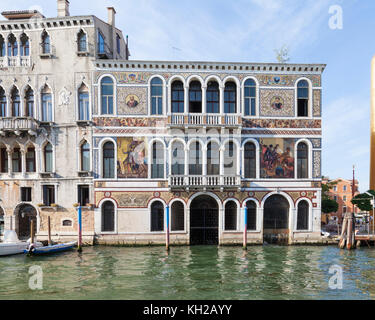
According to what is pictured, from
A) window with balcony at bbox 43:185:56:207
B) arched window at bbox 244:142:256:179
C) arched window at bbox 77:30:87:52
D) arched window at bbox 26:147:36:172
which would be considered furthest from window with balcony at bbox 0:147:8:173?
arched window at bbox 244:142:256:179

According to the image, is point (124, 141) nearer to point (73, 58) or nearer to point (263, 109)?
point (73, 58)

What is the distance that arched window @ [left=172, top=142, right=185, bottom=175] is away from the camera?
58.0 ft

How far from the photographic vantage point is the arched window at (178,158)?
1767 cm

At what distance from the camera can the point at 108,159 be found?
17766mm

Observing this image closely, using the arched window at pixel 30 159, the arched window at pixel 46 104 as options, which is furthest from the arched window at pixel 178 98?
the arched window at pixel 30 159

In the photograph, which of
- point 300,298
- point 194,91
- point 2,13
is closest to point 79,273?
point 300,298

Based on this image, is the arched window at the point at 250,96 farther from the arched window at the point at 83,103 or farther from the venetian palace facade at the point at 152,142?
the arched window at the point at 83,103

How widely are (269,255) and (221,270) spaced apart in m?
3.79

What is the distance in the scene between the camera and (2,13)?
18688 mm

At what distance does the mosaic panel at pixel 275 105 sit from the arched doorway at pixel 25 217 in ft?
50.4

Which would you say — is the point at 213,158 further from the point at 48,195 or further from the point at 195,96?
the point at 48,195

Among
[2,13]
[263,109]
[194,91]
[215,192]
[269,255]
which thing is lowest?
[269,255]

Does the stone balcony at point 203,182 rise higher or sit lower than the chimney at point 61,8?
lower

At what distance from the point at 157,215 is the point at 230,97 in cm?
847
